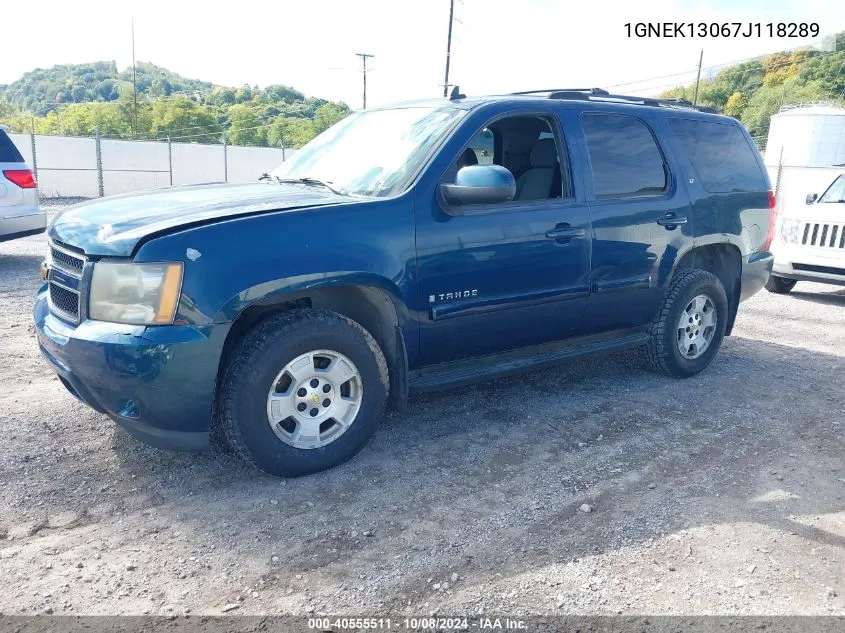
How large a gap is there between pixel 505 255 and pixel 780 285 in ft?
23.0

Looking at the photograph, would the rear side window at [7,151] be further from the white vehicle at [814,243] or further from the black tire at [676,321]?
the white vehicle at [814,243]

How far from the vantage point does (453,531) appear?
3131mm

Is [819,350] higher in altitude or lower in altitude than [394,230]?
lower

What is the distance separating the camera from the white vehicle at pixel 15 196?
8.60 meters

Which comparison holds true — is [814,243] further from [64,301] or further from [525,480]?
[64,301]

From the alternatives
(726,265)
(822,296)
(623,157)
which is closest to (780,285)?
(822,296)

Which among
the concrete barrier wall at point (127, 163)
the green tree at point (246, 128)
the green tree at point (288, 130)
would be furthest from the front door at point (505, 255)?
the green tree at point (246, 128)

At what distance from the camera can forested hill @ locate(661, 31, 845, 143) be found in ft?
224

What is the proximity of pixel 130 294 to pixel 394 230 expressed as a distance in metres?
1.30

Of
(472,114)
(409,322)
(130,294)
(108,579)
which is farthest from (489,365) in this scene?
(108,579)

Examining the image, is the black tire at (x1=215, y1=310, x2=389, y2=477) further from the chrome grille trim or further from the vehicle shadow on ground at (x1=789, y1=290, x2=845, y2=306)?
the vehicle shadow on ground at (x1=789, y1=290, x2=845, y2=306)

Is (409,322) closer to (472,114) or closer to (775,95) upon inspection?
(472,114)

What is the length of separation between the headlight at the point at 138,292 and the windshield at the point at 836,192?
357 inches

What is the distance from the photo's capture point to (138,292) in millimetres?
3125
